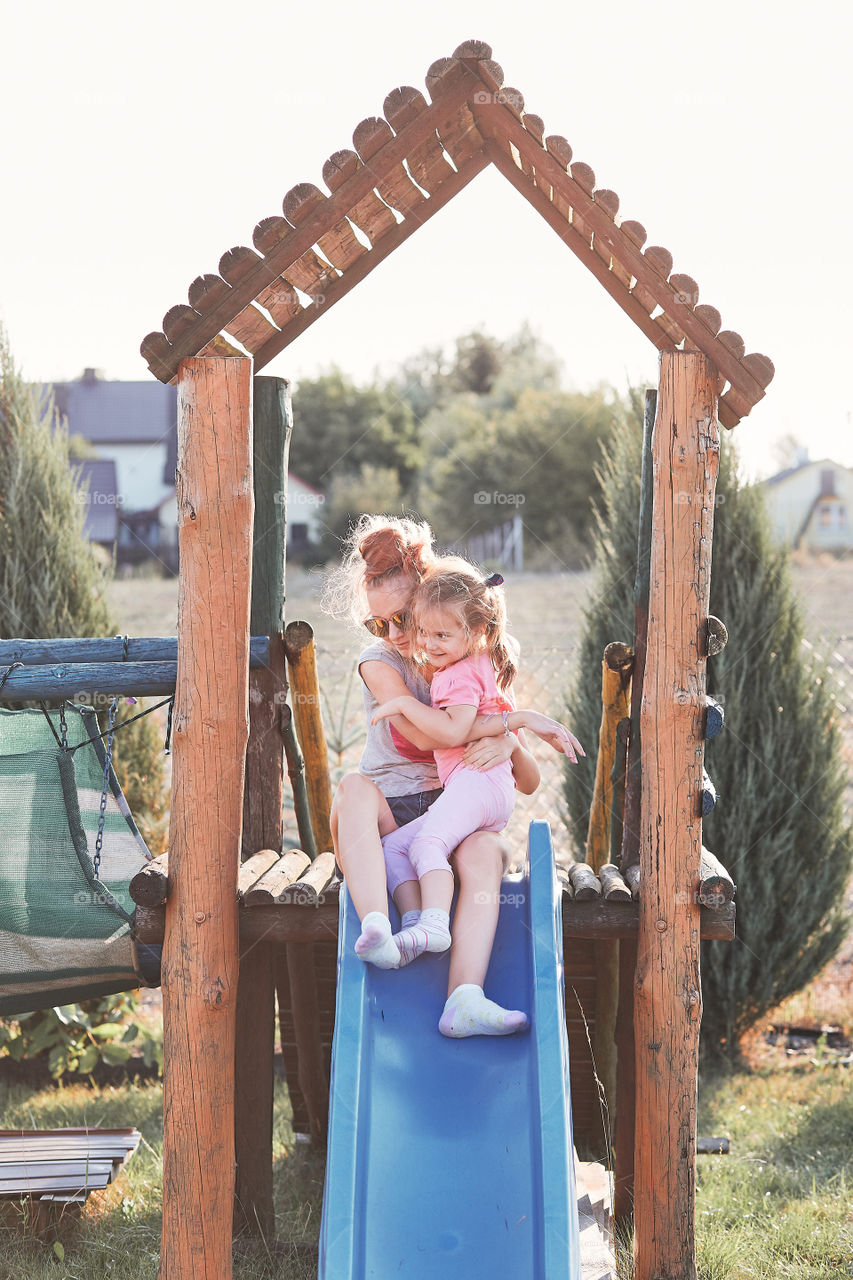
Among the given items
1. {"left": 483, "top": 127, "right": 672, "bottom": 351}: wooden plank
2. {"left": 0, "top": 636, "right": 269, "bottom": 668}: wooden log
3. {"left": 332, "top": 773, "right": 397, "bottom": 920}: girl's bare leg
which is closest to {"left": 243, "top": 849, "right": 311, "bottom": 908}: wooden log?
{"left": 332, "top": 773, "right": 397, "bottom": 920}: girl's bare leg

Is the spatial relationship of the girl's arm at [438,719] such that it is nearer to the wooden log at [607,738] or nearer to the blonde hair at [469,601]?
the blonde hair at [469,601]

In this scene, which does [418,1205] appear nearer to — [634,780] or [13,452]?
[634,780]

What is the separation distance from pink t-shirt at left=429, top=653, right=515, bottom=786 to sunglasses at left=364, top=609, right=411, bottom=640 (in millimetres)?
297

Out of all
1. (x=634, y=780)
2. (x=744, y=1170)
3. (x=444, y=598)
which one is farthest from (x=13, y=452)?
(x=744, y=1170)

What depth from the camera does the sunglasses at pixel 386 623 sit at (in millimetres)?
3635

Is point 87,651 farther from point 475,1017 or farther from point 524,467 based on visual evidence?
point 524,467

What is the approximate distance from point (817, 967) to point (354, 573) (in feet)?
11.3

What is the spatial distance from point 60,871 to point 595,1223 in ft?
6.65

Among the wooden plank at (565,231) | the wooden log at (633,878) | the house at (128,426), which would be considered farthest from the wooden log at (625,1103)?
the house at (128,426)

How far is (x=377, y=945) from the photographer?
9.29 ft

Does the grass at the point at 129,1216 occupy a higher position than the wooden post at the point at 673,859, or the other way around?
the wooden post at the point at 673,859

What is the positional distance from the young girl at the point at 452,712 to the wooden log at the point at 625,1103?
807 millimetres

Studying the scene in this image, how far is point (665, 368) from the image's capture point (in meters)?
3.12

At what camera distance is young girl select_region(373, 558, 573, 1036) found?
3.16m
